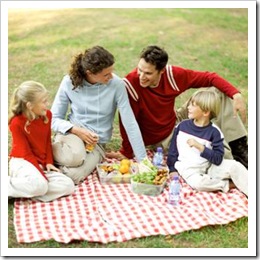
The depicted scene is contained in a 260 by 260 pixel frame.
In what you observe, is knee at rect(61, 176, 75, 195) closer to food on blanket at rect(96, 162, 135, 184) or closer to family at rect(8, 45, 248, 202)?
family at rect(8, 45, 248, 202)

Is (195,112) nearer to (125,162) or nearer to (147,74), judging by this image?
(147,74)

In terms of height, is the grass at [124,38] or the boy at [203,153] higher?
the grass at [124,38]

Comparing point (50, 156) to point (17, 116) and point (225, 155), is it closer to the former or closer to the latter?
point (17, 116)

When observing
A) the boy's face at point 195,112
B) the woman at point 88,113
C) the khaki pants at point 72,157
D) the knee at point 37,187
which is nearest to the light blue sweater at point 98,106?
the woman at point 88,113

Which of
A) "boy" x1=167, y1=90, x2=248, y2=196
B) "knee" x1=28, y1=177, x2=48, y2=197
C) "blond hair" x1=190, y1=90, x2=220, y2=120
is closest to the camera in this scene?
"knee" x1=28, y1=177, x2=48, y2=197

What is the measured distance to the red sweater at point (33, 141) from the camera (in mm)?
4188

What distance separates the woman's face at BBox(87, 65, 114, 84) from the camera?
448 centimetres

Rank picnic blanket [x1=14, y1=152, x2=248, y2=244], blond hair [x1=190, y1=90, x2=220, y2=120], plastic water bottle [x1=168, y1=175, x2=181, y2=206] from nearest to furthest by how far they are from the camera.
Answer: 1. picnic blanket [x1=14, y1=152, x2=248, y2=244]
2. plastic water bottle [x1=168, y1=175, x2=181, y2=206]
3. blond hair [x1=190, y1=90, x2=220, y2=120]

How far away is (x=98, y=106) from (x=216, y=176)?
1.08m

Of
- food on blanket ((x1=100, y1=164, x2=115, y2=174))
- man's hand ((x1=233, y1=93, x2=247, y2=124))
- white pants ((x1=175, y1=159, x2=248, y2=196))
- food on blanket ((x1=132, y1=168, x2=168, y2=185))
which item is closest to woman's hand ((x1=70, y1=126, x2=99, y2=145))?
food on blanket ((x1=100, y1=164, x2=115, y2=174))

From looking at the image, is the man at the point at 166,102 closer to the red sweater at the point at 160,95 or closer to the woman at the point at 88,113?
the red sweater at the point at 160,95

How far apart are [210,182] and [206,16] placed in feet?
24.1

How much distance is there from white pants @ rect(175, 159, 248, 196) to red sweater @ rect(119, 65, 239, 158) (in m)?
0.56

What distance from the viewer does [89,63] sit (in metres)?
4.45
